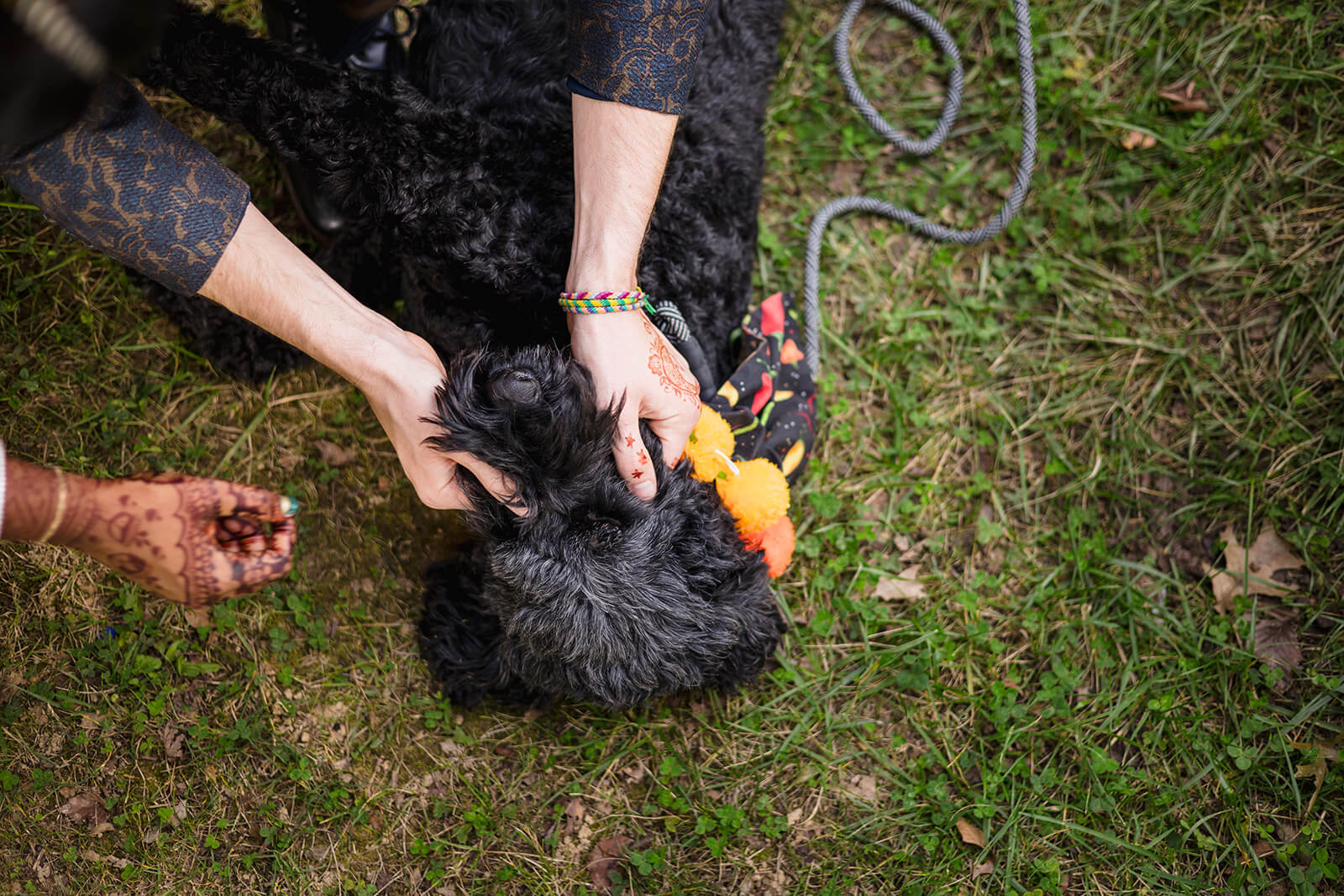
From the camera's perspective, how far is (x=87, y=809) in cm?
281

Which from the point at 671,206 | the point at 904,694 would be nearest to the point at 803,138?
the point at 671,206

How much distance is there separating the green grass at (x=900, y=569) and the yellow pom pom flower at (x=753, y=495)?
98cm

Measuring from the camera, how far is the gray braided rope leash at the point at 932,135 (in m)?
3.40

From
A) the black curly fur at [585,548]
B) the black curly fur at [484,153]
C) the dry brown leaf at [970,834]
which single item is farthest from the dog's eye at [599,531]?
the dry brown leaf at [970,834]

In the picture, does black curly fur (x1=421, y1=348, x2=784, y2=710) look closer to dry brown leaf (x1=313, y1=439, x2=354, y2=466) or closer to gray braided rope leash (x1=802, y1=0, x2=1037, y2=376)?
dry brown leaf (x1=313, y1=439, x2=354, y2=466)

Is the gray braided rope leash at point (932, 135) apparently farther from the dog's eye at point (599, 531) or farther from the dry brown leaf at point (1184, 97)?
the dog's eye at point (599, 531)

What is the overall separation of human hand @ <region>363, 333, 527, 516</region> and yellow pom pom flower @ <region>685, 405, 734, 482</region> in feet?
1.65

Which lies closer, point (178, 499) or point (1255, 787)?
point (178, 499)

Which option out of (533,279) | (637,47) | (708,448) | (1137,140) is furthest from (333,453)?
(1137,140)

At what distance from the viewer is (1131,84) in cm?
353

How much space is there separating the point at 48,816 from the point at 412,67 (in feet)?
9.74

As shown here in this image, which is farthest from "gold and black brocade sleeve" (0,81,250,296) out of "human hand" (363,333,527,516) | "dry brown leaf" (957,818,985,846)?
"dry brown leaf" (957,818,985,846)

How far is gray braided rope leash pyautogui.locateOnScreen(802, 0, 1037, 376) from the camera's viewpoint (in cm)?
340

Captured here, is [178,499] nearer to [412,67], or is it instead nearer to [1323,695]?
[412,67]
